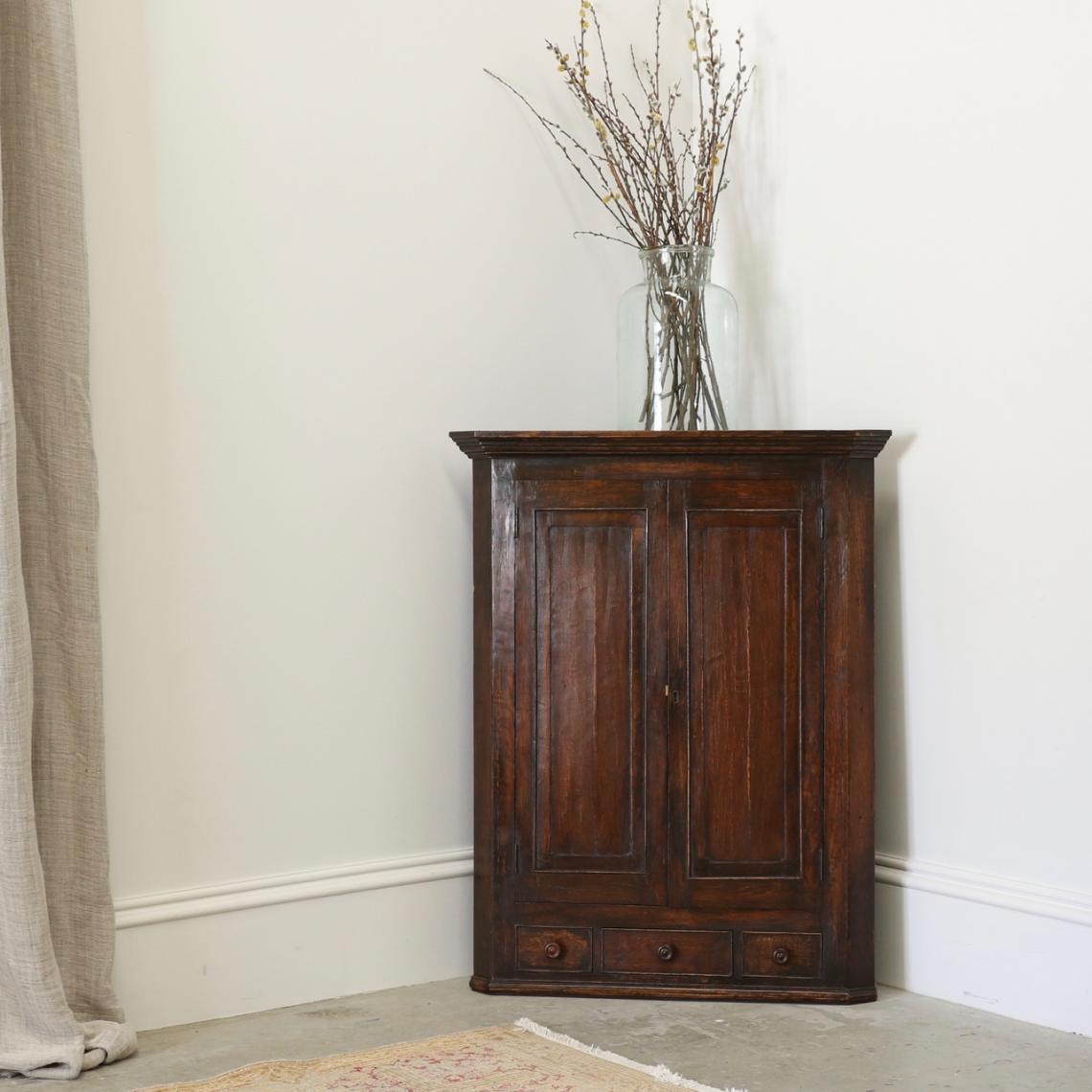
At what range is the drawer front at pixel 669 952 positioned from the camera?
8.96 ft

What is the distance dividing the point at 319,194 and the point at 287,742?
112 centimetres

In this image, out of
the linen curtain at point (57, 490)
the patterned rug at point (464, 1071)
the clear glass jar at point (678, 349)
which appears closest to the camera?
the patterned rug at point (464, 1071)

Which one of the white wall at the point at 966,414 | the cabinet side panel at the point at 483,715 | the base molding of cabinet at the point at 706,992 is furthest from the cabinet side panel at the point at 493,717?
the white wall at the point at 966,414

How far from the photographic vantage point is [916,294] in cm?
286

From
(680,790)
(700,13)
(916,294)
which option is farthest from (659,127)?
(680,790)

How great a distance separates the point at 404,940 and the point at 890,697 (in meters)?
1.13

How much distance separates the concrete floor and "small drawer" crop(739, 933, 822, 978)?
0.07 meters

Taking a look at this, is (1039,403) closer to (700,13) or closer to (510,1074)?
(700,13)

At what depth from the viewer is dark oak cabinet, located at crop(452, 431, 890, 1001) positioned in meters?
Result: 2.74

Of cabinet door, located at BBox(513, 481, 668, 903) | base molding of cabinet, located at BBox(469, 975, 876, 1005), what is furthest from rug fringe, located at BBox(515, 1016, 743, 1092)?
cabinet door, located at BBox(513, 481, 668, 903)

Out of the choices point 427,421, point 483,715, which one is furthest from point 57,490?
point 483,715

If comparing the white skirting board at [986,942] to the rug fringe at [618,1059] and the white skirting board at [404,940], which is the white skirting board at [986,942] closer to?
the white skirting board at [404,940]

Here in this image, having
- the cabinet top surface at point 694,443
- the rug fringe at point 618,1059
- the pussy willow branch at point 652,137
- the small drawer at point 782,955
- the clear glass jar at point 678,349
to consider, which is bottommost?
the rug fringe at point 618,1059

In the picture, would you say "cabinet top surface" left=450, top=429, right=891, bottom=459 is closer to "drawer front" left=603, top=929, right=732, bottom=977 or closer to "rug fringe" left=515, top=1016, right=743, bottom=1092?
"drawer front" left=603, top=929, right=732, bottom=977
